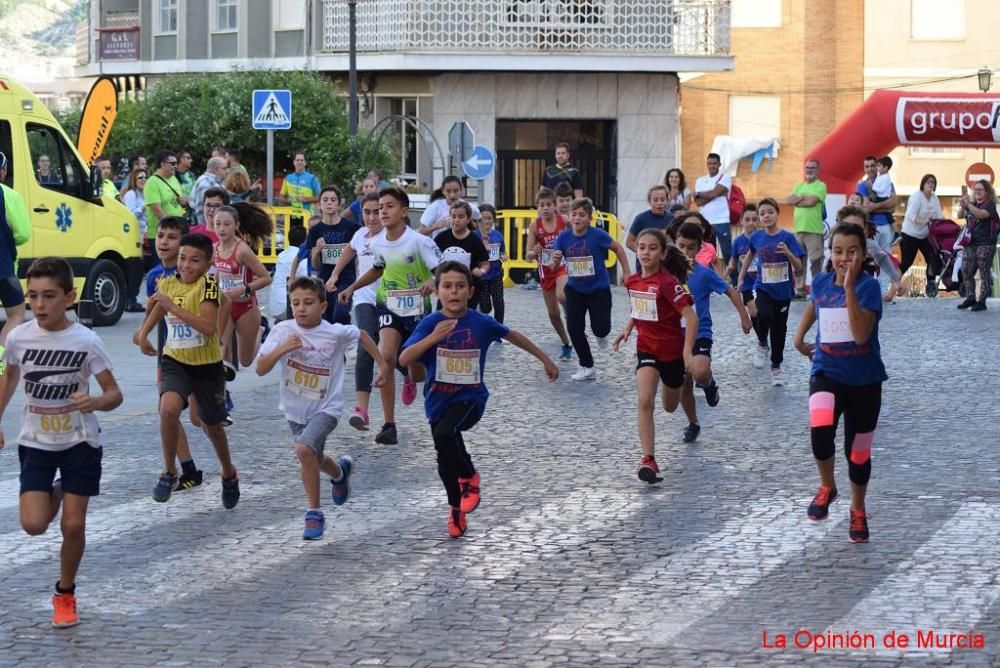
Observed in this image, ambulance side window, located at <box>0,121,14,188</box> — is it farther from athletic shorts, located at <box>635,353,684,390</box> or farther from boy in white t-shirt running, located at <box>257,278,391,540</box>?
boy in white t-shirt running, located at <box>257,278,391,540</box>

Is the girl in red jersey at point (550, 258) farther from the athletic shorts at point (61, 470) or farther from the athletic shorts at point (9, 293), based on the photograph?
the athletic shorts at point (61, 470)

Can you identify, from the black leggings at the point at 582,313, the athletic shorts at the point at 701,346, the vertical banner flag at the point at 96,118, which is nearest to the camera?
the athletic shorts at the point at 701,346

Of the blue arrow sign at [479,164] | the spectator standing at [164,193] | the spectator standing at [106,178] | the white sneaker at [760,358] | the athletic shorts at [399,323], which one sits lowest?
the white sneaker at [760,358]

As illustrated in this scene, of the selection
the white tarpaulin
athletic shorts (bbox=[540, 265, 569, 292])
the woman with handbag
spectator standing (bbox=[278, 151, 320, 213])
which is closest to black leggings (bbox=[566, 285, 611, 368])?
athletic shorts (bbox=[540, 265, 569, 292])

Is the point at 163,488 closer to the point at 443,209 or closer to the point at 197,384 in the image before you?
the point at 197,384

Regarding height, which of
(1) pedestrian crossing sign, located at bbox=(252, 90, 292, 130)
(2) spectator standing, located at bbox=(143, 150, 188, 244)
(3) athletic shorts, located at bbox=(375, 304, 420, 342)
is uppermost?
(1) pedestrian crossing sign, located at bbox=(252, 90, 292, 130)

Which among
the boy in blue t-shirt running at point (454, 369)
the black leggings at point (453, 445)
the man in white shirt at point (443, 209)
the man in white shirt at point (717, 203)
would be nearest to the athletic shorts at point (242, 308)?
the boy in blue t-shirt running at point (454, 369)

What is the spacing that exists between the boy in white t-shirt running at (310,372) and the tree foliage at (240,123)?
23575mm

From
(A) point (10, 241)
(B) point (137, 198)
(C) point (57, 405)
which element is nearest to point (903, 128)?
(B) point (137, 198)

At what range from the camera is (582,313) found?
15406 millimetres

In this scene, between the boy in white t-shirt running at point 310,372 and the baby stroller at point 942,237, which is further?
the baby stroller at point 942,237

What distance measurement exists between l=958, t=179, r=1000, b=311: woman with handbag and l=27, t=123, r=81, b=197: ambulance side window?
11.1 m

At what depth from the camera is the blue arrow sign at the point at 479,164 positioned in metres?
Answer: 29.4

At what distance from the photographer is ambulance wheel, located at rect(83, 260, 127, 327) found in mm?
19438
